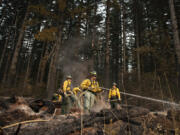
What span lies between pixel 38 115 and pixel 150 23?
19937 mm

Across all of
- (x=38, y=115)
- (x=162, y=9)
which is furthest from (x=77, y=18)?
(x=162, y=9)

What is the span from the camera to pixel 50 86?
8.76 m

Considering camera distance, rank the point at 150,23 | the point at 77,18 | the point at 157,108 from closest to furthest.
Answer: the point at 157,108, the point at 77,18, the point at 150,23

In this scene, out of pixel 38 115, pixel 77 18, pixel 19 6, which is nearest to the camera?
pixel 38 115

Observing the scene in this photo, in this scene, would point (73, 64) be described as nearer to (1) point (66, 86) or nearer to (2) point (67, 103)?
(1) point (66, 86)

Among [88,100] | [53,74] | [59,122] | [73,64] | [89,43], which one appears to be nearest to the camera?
[59,122]

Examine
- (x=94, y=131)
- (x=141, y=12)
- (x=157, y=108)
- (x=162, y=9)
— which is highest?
(x=141, y=12)

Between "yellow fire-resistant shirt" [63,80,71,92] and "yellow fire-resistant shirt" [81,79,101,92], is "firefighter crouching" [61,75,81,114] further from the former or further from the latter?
"yellow fire-resistant shirt" [81,79,101,92]

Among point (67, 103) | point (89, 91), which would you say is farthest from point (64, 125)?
point (67, 103)

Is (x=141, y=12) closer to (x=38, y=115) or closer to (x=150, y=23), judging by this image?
(x=150, y=23)

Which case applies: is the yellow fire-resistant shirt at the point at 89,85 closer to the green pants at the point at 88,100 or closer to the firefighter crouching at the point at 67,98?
the green pants at the point at 88,100

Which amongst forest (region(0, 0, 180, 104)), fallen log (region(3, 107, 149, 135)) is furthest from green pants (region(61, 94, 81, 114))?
fallen log (region(3, 107, 149, 135))

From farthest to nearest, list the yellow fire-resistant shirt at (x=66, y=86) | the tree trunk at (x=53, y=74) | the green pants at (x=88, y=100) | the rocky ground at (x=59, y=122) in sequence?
the tree trunk at (x=53, y=74)
the yellow fire-resistant shirt at (x=66, y=86)
the green pants at (x=88, y=100)
the rocky ground at (x=59, y=122)

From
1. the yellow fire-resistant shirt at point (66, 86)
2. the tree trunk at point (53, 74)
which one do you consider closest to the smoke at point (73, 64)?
the tree trunk at point (53, 74)
